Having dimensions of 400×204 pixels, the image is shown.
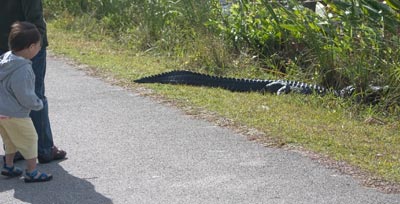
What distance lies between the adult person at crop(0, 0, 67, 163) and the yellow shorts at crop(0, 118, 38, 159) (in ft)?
1.49

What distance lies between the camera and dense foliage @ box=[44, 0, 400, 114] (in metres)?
8.60

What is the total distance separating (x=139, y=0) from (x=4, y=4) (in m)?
7.10

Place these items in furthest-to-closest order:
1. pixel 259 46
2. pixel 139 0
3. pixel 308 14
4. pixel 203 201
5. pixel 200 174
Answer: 1. pixel 139 0
2. pixel 259 46
3. pixel 308 14
4. pixel 200 174
5. pixel 203 201

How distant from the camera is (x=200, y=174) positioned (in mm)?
6035

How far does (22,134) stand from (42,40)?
74 cm

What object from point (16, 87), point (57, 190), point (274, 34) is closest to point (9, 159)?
point (57, 190)

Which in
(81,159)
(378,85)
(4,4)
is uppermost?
(4,4)

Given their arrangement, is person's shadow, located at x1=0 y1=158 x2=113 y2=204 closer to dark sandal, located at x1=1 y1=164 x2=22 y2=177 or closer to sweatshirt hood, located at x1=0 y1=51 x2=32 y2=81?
dark sandal, located at x1=1 y1=164 x2=22 y2=177

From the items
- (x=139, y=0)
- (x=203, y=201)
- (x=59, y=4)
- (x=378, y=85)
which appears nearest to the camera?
(x=203, y=201)

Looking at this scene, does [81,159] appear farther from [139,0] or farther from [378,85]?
[139,0]

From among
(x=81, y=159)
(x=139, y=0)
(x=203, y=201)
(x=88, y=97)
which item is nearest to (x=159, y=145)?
(x=81, y=159)

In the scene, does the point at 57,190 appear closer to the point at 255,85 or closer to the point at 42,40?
the point at 42,40

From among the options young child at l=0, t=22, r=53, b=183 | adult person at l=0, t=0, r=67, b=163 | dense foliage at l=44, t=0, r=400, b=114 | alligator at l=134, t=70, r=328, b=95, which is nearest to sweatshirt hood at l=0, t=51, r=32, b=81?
young child at l=0, t=22, r=53, b=183

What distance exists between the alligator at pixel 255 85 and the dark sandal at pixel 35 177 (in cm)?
343
